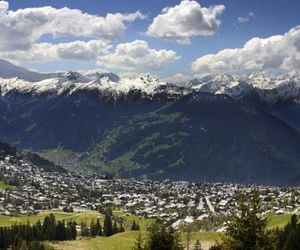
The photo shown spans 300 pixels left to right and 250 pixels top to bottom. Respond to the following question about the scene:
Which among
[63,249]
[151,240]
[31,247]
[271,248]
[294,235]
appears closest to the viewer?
[271,248]

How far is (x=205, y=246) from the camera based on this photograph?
19800 cm

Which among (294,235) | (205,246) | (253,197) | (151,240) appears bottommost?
(205,246)

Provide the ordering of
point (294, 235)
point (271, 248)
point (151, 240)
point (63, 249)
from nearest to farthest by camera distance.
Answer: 1. point (271, 248)
2. point (151, 240)
3. point (294, 235)
4. point (63, 249)

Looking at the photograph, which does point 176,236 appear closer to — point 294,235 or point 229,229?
point 229,229

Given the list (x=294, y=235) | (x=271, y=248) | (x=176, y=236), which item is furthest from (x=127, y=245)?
(x=271, y=248)

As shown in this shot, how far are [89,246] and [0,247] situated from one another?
1267 inches

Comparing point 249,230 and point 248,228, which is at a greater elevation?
point 248,228

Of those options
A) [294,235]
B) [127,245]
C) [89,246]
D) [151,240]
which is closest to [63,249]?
[89,246]

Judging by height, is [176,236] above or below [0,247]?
above

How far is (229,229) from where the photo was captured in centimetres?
3581

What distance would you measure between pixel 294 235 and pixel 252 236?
3304 inches

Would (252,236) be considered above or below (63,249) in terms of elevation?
above

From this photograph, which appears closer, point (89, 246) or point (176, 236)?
point (176, 236)

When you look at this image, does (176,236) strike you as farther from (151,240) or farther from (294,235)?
→ (294,235)
